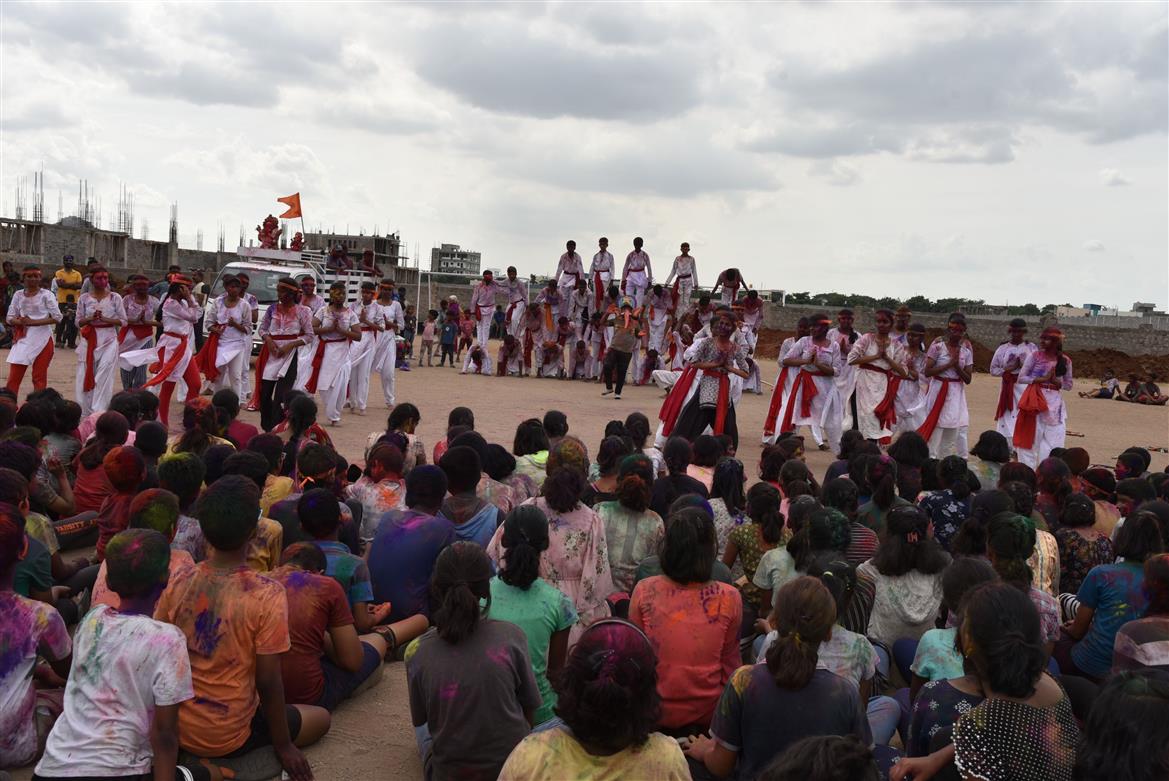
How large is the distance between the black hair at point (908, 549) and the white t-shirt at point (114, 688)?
3048mm

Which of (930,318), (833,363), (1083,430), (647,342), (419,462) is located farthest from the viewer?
(930,318)

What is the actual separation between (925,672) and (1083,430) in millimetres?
14985

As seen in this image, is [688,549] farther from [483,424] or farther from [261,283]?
[261,283]

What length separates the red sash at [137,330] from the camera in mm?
12242

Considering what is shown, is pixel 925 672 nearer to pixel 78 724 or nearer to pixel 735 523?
pixel 735 523

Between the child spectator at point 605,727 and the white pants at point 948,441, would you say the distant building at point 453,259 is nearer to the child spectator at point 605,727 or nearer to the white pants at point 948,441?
the white pants at point 948,441

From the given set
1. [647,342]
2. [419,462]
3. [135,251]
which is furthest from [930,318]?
[419,462]

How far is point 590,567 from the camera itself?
4.93 metres

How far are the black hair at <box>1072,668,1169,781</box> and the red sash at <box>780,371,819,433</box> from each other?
Answer: 10.1 metres

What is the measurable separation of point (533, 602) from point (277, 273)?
54.0 ft

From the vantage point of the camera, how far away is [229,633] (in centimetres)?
379

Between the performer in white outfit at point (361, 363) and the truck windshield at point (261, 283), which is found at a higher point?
the truck windshield at point (261, 283)

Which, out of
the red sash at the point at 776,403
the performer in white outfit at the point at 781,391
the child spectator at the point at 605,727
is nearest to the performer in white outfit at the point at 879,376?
the performer in white outfit at the point at 781,391

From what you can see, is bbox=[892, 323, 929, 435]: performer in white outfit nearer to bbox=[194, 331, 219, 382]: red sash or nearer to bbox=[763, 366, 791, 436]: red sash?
bbox=[763, 366, 791, 436]: red sash
